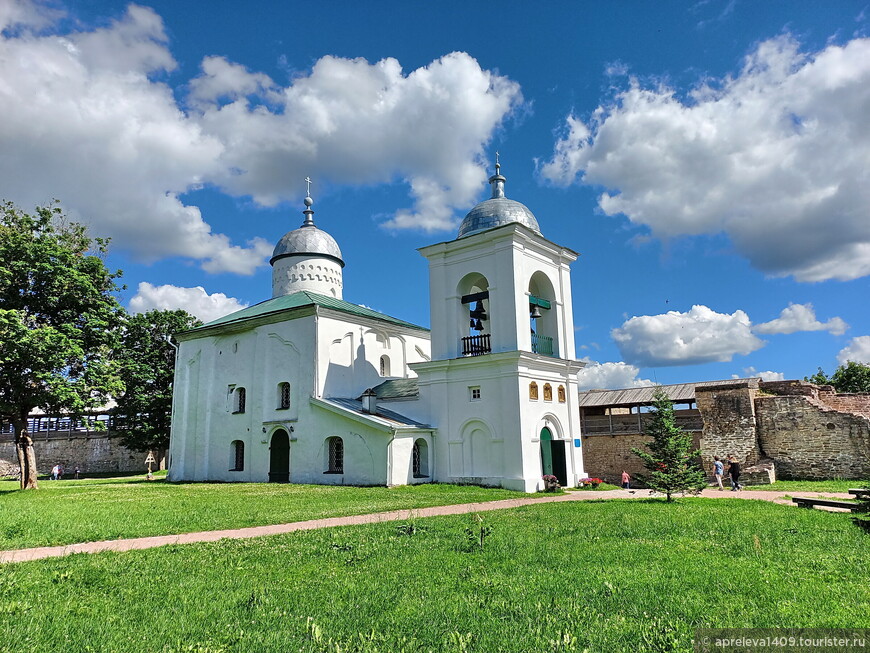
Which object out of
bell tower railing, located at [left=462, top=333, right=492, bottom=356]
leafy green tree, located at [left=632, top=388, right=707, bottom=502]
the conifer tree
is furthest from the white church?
the conifer tree

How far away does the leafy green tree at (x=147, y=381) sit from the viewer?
32.4 metres

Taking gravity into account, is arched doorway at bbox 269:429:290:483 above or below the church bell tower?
below

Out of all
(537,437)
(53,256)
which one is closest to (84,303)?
(53,256)

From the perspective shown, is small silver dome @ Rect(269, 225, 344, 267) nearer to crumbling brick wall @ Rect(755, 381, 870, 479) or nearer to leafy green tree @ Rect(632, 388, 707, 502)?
leafy green tree @ Rect(632, 388, 707, 502)

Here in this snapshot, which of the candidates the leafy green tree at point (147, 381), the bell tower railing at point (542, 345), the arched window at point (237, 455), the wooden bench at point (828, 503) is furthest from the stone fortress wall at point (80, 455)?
the wooden bench at point (828, 503)

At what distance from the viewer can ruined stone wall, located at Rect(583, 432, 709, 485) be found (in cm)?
2667

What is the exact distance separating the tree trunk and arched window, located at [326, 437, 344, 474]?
33.0ft

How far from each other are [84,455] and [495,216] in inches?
1424

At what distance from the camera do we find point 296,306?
24891 millimetres

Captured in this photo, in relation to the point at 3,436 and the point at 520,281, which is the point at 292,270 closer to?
the point at 520,281

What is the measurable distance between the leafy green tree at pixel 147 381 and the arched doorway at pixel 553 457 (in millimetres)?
22008

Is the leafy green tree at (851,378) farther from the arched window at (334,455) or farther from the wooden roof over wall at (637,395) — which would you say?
the arched window at (334,455)

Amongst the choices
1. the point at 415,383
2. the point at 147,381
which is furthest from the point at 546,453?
the point at 147,381

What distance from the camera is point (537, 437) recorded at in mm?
19828
